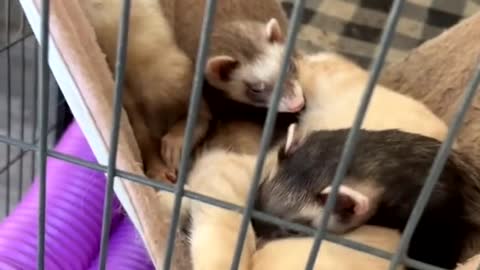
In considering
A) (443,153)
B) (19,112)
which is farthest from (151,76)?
(19,112)

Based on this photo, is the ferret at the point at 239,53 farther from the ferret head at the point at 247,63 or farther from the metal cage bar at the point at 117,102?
the metal cage bar at the point at 117,102

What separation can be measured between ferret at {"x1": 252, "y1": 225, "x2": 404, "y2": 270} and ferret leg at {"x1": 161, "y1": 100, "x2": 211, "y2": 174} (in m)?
0.19

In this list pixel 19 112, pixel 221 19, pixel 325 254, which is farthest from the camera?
pixel 19 112

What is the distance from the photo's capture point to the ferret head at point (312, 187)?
79 centimetres

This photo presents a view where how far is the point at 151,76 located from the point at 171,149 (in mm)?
90

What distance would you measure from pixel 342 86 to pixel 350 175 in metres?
0.22

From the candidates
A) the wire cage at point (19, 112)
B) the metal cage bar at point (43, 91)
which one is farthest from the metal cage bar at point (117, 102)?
the wire cage at point (19, 112)

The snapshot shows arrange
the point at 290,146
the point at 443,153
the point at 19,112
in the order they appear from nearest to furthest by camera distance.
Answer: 1. the point at 443,153
2. the point at 290,146
3. the point at 19,112

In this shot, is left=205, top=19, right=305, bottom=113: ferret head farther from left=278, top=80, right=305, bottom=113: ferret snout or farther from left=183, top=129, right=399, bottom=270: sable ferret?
left=183, top=129, right=399, bottom=270: sable ferret

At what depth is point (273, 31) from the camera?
1051 mm

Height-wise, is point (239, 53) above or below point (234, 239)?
above

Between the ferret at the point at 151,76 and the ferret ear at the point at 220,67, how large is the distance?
39 mm

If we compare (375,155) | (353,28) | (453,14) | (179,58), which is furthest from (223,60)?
(453,14)

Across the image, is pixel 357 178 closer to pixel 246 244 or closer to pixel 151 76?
pixel 246 244
